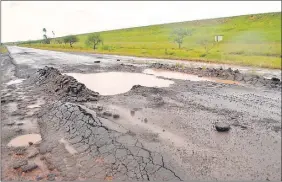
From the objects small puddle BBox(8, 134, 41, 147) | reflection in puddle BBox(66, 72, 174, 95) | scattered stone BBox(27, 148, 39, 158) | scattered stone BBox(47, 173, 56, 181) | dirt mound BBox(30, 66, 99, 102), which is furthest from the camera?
reflection in puddle BBox(66, 72, 174, 95)

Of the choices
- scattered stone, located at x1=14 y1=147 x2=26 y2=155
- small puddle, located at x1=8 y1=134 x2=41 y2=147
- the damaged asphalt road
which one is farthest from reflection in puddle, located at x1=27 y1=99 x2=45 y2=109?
scattered stone, located at x1=14 y1=147 x2=26 y2=155

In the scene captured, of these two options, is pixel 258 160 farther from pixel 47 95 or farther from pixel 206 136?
pixel 47 95

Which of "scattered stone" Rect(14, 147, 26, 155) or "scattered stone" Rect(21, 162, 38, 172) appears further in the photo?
"scattered stone" Rect(14, 147, 26, 155)

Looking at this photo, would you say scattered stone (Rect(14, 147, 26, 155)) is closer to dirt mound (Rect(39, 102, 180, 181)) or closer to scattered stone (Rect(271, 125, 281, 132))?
dirt mound (Rect(39, 102, 180, 181))

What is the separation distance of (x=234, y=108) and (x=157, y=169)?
5.16m

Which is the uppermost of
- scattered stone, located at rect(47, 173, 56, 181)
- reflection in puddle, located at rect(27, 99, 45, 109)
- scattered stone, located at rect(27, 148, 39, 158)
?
reflection in puddle, located at rect(27, 99, 45, 109)

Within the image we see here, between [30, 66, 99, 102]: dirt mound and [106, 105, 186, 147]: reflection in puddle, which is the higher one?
[30, 66, 99, 102]: dirt mound

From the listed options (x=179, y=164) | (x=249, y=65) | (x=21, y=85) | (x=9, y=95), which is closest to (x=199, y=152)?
(x=179, y=164)

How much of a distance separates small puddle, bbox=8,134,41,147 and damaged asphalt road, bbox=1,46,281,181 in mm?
98

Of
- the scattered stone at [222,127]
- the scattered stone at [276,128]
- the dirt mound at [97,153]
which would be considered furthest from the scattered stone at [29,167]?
the scattered stone at [276,128]

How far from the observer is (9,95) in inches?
482

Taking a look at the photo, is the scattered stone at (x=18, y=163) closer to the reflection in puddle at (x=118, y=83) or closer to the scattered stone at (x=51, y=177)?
the scattered stone at (x=51, y=177)

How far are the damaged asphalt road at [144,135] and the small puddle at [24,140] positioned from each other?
0.10 m

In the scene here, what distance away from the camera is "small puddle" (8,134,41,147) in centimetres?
670
